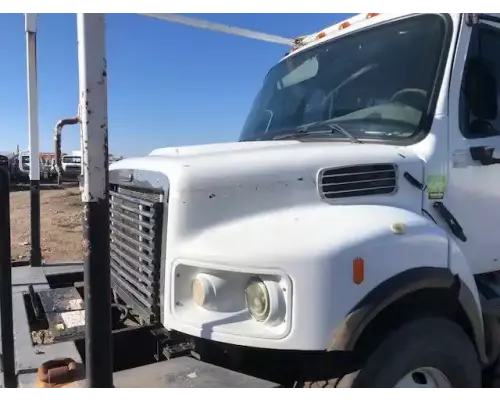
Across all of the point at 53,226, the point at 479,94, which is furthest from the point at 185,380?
the point at 53,226

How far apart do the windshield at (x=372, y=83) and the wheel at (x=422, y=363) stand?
3.76ft

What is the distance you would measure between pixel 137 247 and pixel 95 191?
33.0 inches

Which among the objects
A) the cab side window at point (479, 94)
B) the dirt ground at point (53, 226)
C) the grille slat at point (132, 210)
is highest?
the cab side window at point (479, 94)

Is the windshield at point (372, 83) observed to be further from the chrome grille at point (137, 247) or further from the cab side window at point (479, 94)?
the chrome grille at point (137, 247)

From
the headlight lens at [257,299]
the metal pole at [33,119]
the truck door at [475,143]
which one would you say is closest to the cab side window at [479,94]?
the truck door at [475,143]

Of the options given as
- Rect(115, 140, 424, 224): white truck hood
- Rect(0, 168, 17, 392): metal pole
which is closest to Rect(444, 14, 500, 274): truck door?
Rect(115, 140, 424, 224): white truck hood

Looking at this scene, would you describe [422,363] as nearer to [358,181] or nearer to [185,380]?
[358,181]

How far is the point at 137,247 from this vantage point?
9.07ft

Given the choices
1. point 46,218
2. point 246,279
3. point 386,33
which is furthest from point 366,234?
point 46,218

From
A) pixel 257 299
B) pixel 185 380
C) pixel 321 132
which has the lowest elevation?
pixel 185 380

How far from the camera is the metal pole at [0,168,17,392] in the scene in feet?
7.86

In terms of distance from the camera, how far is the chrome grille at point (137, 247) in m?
2.50

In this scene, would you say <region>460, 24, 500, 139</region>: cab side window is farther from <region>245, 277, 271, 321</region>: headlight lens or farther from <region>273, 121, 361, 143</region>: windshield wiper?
<region>245, 277, 271, 321</region>: headlight lens

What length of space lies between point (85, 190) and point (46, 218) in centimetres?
1559
